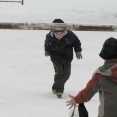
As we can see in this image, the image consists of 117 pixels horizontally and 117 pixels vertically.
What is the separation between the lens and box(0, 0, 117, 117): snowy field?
830 centimetres

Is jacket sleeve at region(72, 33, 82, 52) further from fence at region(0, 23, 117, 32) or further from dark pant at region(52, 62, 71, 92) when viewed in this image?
fence at region(0, 23, 117, 32)

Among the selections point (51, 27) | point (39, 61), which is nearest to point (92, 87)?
point (51, 27)

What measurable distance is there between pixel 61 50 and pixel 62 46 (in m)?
0.10

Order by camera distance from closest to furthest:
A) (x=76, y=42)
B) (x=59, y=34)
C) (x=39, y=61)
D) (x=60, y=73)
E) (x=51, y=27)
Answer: (x=51, y=27)
(x=59, y=34)
(x=76, y=42)
(x=60, y=73)
(x=39, y=61)

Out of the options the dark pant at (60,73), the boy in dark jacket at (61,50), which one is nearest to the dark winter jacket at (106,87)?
the boy in dark jacket at (61,50)

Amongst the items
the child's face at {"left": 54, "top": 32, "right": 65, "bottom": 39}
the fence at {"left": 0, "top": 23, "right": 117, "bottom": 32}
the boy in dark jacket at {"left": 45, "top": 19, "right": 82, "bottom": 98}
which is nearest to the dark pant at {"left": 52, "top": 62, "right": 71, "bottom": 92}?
the boy in dark jacket at {"left": 45, "top": 19, "right": 82, "bottom": 98}

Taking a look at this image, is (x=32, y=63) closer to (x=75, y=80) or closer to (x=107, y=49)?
(x=75, y=80)

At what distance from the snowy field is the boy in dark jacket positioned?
14.1 inches

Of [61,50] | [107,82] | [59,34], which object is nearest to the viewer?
[107,82]

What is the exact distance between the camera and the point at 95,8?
24.3 metres

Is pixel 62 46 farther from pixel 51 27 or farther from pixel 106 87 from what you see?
pixel 106 87

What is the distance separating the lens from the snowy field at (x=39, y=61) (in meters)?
8.30

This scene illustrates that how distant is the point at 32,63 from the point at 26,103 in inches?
172

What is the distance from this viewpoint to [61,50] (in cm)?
888
